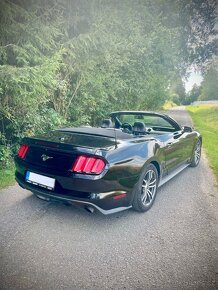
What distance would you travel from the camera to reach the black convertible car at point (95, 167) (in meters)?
2.61

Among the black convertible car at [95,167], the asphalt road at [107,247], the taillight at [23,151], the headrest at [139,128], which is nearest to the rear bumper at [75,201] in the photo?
the black convertible car at [95,167]

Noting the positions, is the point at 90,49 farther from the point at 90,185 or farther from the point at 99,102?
the point at 90,185

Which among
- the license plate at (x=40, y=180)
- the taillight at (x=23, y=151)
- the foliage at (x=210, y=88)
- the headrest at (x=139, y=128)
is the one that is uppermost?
the foliage at (x=210, y=88)

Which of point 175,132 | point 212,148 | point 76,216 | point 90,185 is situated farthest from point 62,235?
point 212,148

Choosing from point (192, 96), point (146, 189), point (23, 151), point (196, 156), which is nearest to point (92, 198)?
point (146, 189)

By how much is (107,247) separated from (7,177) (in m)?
2.87

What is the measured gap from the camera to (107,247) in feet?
8.27

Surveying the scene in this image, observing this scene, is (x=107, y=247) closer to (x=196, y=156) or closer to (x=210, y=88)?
(x=196, y=156)

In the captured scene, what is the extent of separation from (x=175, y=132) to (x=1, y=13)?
448 cm

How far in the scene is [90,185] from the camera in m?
2.58

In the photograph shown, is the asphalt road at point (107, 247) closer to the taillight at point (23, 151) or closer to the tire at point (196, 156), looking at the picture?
the taillight at point (23, 151)

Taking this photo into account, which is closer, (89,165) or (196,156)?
(89,165)

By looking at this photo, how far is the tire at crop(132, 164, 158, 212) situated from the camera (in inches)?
123

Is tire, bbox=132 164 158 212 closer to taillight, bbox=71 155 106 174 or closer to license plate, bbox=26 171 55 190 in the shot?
taillight, bbox=71 155 106 174
